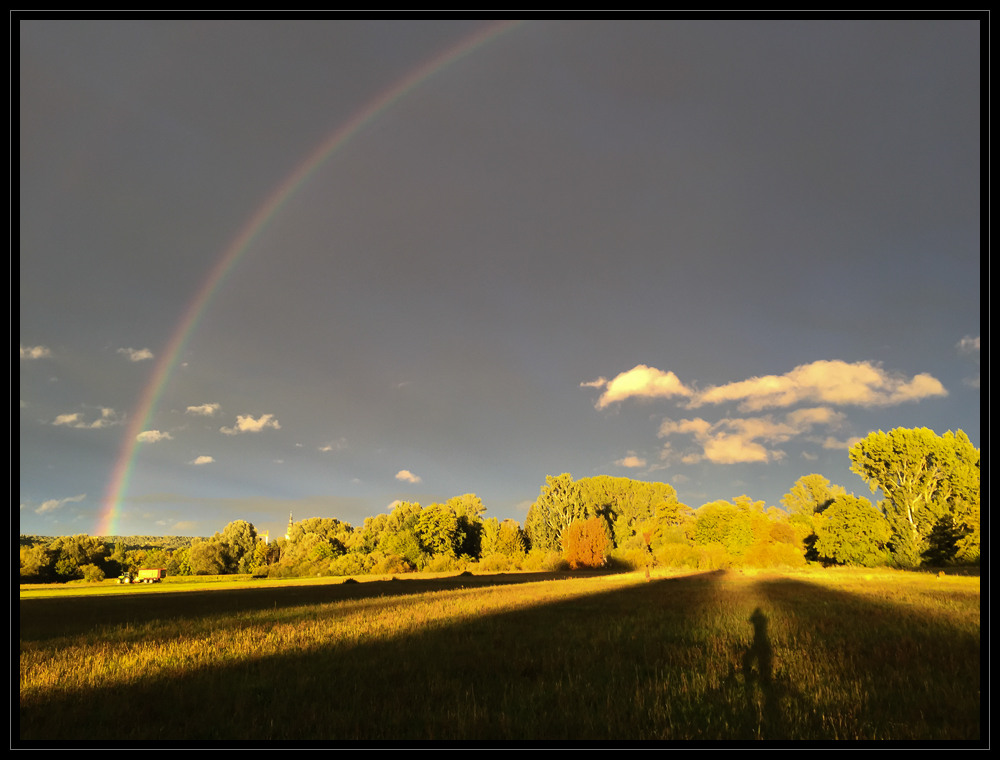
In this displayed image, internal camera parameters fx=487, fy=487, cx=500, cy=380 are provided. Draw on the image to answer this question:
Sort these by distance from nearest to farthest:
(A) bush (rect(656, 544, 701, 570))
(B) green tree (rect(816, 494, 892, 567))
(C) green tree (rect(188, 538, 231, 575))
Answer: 1. (B) green tree (rect(816, 494, 892, 567))
2. (A) bush (rect(656, 544, 701, 570))
3. (C) green tree (rect(188, 538, 231, 575))

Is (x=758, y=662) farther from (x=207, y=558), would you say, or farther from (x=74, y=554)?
(x=207, y=558)

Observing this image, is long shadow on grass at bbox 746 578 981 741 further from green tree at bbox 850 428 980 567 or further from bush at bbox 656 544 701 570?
bush at bbox 656 544 701 570

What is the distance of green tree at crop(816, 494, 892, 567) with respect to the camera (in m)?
69.3

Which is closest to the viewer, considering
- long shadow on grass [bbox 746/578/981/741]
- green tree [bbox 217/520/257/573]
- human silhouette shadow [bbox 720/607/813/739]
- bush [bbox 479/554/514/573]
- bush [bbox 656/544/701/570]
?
human silhouette shadow [bbox 720/607/813/739]

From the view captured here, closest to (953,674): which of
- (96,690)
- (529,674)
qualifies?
(529,674)

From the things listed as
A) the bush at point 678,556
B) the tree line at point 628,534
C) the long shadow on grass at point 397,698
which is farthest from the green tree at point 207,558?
the long shadow on grass at point 397,698

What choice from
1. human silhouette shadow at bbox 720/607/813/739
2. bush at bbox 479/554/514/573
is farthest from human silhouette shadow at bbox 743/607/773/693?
bush at bbox 479/554/514/573

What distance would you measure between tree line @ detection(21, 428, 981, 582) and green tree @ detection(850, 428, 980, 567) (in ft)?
0.46

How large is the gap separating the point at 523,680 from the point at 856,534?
8209 cm

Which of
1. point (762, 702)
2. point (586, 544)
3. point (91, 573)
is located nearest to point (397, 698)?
point (762, 702)

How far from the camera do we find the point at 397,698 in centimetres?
897
